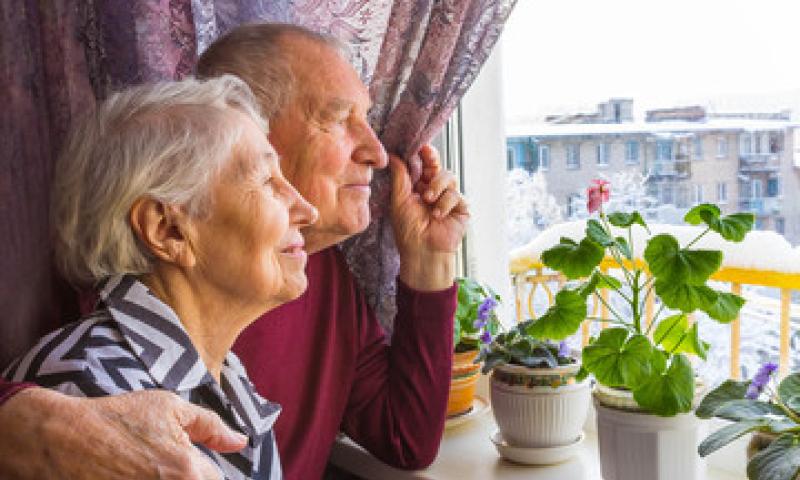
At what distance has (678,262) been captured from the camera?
141 cm

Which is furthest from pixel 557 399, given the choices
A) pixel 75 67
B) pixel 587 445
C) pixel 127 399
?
pixel 75 67

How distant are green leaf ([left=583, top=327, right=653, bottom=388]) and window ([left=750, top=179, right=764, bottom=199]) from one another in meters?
0.51

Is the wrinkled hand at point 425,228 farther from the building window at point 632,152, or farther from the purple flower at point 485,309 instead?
the building window at point 632,152

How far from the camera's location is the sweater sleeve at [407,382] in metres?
1.76

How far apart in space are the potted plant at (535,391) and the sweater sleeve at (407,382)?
109mm

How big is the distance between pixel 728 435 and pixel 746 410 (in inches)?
2.0

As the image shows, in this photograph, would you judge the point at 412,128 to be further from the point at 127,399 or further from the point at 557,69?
the point at 127,399

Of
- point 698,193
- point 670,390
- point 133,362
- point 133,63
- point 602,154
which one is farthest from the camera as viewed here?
point 602,154

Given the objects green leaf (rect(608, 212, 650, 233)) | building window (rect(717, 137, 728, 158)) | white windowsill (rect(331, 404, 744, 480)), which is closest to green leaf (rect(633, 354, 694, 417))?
green leaf (rect(608, 212, 650, 233))

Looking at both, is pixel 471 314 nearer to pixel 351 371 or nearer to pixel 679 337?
pixel 351 371

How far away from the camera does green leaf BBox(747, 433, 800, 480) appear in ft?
3.92

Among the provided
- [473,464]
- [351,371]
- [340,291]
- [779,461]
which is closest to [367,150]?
[340,291]

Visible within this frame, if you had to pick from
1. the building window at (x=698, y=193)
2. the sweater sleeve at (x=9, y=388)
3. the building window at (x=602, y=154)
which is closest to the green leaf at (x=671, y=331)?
the building window at (x=698, y=193)

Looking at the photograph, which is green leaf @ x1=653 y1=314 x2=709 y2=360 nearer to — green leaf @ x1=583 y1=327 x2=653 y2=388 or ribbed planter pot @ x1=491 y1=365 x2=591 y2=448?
green leaf @ x1=583 y1=327 x2=653 y2=388
